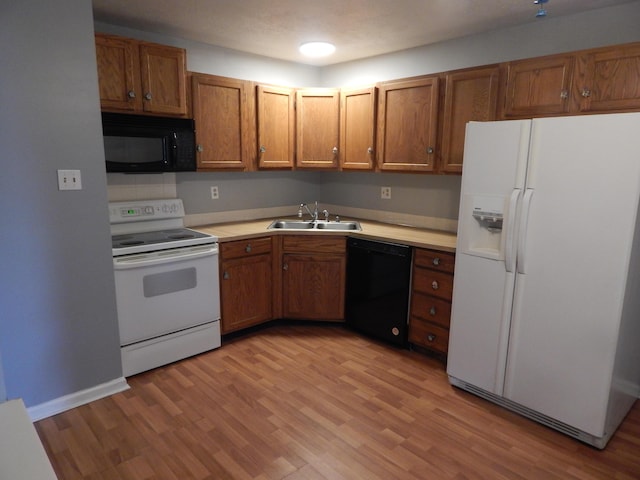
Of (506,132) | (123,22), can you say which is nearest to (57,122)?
(123,22)

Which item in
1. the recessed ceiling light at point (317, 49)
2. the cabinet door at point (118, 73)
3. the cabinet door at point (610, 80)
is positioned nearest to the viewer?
the cabinet door at point (610, 80)

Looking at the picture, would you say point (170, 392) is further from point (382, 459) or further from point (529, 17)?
point (529, 17)

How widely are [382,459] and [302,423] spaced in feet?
1.60

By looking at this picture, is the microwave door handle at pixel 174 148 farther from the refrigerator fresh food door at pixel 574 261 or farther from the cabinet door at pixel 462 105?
the refrigerator fresh food door at pixel 574 261

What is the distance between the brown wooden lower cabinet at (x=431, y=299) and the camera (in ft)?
9.26

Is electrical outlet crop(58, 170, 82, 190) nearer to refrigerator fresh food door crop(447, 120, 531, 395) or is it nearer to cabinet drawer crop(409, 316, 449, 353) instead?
refrigerator fresh food door crop(447, 120, 531, 395)

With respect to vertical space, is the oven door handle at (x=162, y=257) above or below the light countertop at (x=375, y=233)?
below

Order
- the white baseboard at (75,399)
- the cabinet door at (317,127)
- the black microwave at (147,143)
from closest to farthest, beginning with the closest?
the white baseboard at (75,399)
the black microwave at (147,143)
the cabinet door at (317,127)

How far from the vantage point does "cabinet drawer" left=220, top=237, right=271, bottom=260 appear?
3.11 meters

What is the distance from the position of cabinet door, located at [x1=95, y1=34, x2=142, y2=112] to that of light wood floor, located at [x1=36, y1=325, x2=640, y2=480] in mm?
1782

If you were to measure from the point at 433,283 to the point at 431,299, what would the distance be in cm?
12

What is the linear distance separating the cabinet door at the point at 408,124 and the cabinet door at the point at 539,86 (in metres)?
0.55

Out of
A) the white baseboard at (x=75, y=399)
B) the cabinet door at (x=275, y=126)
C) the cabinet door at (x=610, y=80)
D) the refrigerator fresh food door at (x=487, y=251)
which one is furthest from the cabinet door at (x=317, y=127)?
the white baseboard at (x=75, y=399)

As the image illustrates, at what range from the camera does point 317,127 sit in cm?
364
